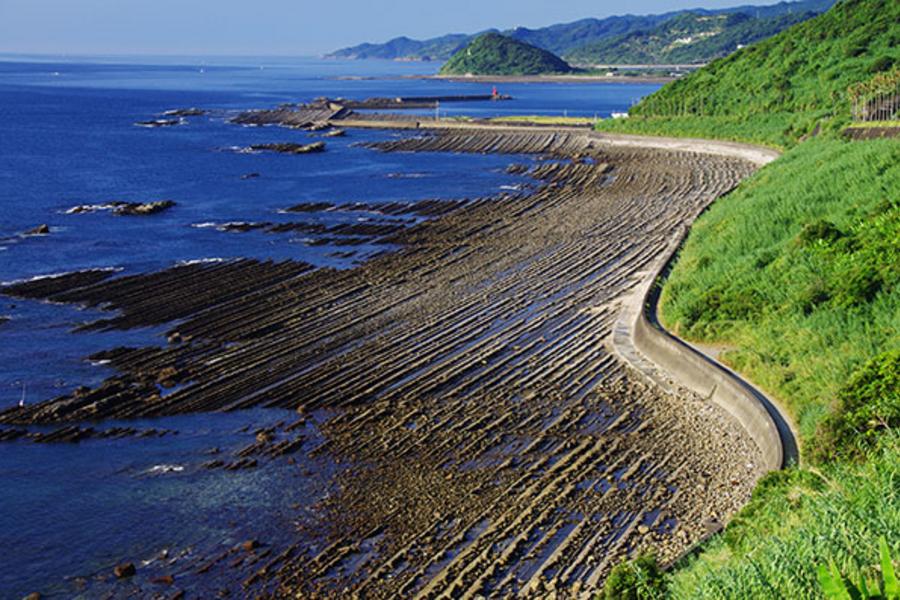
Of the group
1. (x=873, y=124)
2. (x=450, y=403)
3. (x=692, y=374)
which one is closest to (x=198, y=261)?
(x=450, y=403)

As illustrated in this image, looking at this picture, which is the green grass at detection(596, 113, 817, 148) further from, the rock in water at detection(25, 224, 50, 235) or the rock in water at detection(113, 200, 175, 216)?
the rock in water at detection(25, 224, 50, 235)

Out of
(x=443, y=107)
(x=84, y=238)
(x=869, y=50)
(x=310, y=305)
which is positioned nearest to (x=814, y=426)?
(x=310, y=305)

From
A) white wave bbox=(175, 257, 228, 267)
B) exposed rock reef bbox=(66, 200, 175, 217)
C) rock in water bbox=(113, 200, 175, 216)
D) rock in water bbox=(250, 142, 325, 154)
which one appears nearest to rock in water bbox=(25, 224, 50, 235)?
exposed rock reef bbox=(66, 200, 175, 217)

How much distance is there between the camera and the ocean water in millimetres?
20766

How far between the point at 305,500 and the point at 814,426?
11.2 meters

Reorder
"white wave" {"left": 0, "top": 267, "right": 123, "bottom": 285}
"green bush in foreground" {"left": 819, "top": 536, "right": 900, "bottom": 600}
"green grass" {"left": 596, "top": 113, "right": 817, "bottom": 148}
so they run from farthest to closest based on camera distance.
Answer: "green grass" {"left": 596, "top": 113, "right": 817, "bottom": 148} < "white wave" {"left": 0, "top": 267, "right": 123, "bottom": 285} < "green bush in foreground" {"left": 819, "top": 536, "right": 900, "bottom": 600}

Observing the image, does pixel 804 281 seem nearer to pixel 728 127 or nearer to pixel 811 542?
pixel 811 542

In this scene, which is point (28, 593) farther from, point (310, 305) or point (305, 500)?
point (310, 305)

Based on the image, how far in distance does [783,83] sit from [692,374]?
7071 cm

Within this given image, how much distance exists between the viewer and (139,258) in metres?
46.2

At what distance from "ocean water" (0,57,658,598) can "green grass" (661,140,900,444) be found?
39.8 feet

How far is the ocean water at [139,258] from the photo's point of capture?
20766 millimetres

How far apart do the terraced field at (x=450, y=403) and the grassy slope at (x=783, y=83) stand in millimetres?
39014

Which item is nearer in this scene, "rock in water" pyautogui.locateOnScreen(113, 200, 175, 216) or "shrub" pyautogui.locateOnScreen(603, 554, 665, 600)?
"shrub" pyautogui.locateOnScreen(603, 554, 665, 600)
